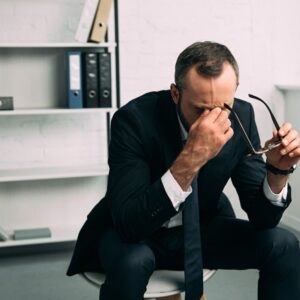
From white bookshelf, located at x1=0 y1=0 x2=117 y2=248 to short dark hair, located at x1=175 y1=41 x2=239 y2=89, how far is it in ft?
4.30

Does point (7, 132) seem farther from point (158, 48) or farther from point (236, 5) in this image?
point (236, 5)

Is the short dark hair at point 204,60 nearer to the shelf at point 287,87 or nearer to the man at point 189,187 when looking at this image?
the man at point 189,187

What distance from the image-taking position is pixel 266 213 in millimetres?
1605

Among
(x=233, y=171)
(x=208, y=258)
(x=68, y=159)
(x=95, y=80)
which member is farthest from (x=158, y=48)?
(x=208, y=258)

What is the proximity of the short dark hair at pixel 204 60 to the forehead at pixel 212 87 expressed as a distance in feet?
0.04

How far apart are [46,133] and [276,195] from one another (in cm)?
168

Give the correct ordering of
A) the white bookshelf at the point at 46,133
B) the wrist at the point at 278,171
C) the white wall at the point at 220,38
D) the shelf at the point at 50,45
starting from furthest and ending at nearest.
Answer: the white wall at the point at 220,38, the white bookshelf at the point at 46,133, the shelf at the point at 50,45, the wrist at the point at 278,171

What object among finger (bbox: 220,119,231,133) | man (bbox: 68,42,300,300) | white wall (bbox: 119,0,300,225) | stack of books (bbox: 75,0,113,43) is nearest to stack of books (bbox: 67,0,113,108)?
stack of books (bbox: 75,0,113,43)

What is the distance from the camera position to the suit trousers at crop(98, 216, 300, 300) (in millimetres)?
1464

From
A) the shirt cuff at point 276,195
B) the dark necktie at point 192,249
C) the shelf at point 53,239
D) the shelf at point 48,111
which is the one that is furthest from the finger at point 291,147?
the shelf at point 53,239

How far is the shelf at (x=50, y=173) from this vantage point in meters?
2.83

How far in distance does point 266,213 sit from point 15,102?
68.0 inches

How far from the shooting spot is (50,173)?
2877mm

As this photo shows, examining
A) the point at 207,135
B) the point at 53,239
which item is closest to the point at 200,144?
the point at 207,135
